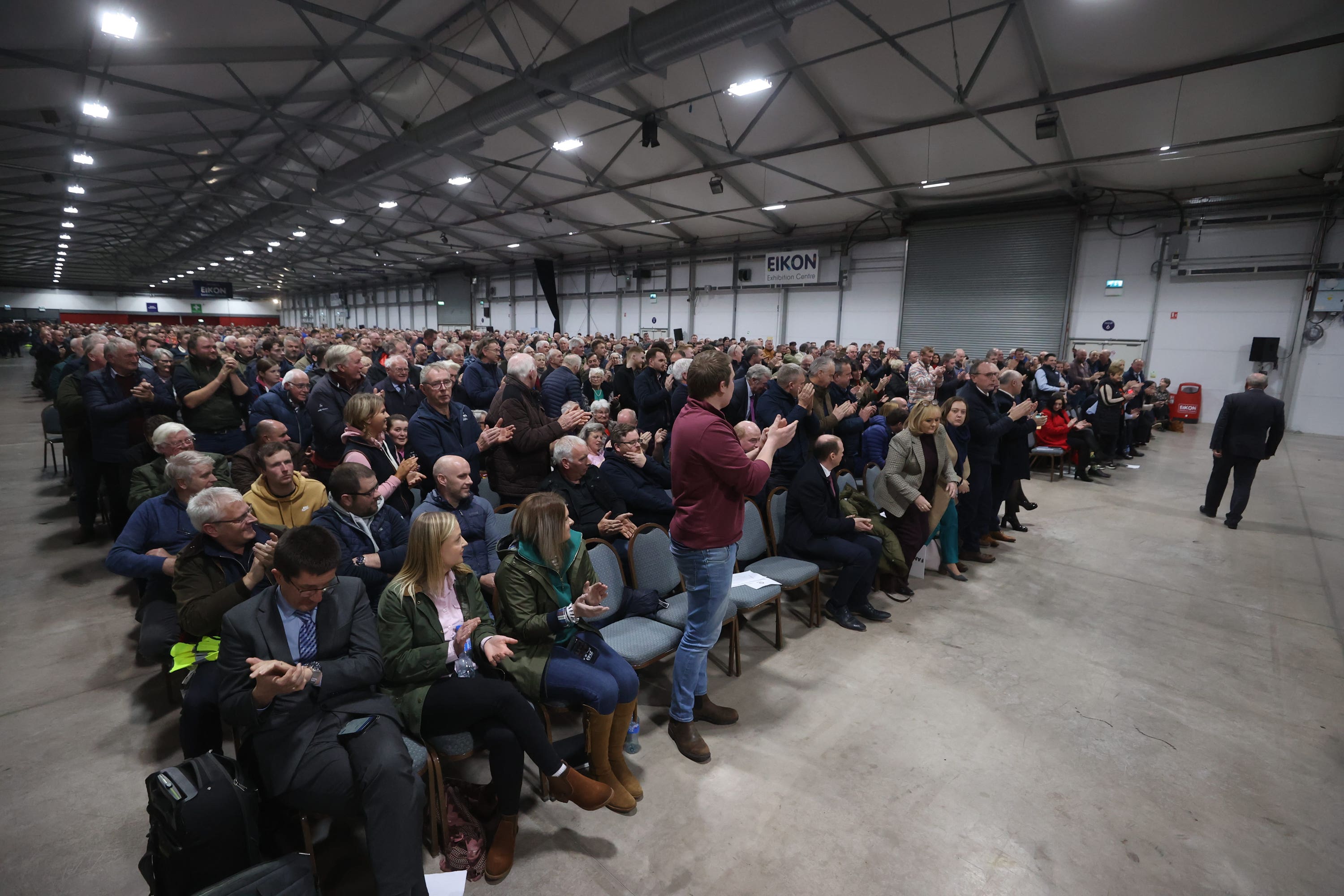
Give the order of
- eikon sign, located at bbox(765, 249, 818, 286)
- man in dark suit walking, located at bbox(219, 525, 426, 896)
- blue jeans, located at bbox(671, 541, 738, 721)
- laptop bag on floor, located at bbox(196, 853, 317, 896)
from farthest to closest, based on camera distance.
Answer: eikon sign, located at bbox(765, 249, 818, 286), blue jeans, located at bbox(671, 541, 738, 721), man in dark suit walking, located at bbox(219, 525, 426, 896), laptop bag on floor, located at bbox(196, 853, 317, 896)

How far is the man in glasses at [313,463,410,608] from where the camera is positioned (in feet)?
8.16

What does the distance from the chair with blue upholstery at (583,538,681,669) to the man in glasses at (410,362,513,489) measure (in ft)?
3.41

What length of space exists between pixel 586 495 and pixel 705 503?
48.8 inches

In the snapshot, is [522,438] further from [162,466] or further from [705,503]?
[162,466]

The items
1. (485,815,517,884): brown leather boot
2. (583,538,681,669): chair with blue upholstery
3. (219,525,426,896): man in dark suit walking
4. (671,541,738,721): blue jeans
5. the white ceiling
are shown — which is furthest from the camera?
the white ceiling

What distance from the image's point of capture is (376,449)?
3.21 metres

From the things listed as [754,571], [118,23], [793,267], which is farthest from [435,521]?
[793,267]

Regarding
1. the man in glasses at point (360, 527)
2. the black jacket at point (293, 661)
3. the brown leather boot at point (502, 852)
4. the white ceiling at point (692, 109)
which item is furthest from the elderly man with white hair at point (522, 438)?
the white ceiling at point (692, 109)

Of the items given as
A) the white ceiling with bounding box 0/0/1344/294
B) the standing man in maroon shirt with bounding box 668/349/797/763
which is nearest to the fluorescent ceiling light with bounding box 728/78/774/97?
the white ceiling with bounding box 0/0/1344/294

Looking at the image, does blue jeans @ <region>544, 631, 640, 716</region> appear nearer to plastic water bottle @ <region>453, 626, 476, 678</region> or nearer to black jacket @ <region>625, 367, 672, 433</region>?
plastic water bottle @ <region>453, 626, 476, 678</region>

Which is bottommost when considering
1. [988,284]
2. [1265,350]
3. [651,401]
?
[651,401]

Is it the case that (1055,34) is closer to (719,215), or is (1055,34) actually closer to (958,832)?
(719,215)

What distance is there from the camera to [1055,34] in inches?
286

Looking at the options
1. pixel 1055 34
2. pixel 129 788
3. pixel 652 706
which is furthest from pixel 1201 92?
pixel 129 788
